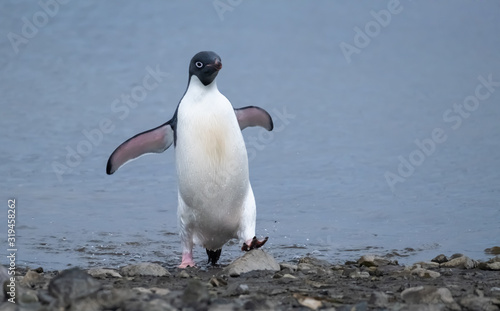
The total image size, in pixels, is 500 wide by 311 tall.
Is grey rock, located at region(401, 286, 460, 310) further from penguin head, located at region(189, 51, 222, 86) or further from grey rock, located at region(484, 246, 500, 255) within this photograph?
grey rock, located at region(484, 246, 500, 255)

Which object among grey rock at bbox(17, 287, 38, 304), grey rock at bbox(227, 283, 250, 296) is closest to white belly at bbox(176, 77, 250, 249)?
grey rock at bbox(227, 283, 250, 296)

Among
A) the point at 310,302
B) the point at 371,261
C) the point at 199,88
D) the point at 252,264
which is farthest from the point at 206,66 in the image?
the point at 310,302

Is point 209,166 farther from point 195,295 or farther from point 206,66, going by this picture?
point 195,295

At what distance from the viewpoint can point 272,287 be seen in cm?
368

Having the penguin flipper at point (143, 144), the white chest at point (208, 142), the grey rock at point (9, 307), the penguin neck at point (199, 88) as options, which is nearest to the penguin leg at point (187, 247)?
the white chest at point (208, 142)

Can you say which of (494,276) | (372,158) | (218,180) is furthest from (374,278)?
(372,158)

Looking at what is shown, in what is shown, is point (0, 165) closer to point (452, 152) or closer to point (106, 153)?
point (106, 153)

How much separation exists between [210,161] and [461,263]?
1403 mm

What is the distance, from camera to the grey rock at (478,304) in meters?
3.05

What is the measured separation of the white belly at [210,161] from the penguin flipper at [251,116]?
30cm

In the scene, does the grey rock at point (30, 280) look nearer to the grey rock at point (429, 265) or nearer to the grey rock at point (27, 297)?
the grey rock at point (27, 297)

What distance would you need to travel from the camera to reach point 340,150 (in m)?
8.40

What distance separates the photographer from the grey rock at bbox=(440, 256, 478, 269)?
14.9ft

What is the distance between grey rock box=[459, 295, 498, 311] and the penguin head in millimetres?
1983
